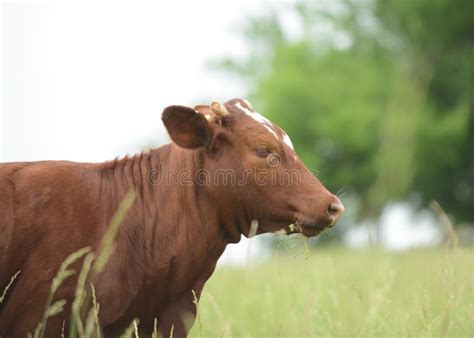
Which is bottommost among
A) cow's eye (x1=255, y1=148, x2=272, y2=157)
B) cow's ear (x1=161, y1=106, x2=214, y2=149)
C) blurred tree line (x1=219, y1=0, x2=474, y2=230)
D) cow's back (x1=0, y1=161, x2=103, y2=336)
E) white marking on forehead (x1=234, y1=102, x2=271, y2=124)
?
blurred tree line (x1=219, y1=0, x2=474, y2=230)

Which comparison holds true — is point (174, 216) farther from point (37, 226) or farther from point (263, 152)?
point (37, 226)

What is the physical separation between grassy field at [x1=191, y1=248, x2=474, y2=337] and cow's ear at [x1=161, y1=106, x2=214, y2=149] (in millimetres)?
992

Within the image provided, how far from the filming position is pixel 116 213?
17.2ft

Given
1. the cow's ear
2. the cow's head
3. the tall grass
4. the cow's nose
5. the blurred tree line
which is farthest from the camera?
the blurred tree line

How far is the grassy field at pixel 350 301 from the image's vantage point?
5.46m

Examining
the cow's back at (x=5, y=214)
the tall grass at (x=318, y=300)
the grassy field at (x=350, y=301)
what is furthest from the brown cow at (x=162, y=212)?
the grassy field at (x=350, y=301)

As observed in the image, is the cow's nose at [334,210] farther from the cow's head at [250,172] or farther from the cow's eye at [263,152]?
the cow's eye at [263,152]

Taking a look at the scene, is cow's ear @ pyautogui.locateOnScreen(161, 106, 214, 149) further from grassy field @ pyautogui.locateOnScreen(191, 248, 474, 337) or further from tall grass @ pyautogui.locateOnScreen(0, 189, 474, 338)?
grassy field @ pyautogui.locateOnScreen(191, 248, 474, 337)

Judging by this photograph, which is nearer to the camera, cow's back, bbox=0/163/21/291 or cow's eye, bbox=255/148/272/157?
cow's back, bbox=0/163/21/291

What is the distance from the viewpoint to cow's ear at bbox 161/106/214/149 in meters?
5.39

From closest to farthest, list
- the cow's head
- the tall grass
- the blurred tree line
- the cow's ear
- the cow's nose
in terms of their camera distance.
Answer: the tall grass < the cow's nose < the cow's head < the cow's ear < the blurred tree line

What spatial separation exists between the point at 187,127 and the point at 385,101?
2545cm

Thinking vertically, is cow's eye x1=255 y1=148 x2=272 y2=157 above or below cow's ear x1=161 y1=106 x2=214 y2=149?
below

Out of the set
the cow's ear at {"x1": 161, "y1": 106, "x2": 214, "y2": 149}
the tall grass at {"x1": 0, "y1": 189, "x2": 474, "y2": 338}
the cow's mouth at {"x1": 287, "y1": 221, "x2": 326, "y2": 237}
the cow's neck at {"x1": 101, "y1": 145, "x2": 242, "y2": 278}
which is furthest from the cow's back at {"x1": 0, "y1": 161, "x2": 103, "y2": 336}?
the cow's mouth at {"x1": 287, "y1": 221, "x2": 326, "y2": 237}
